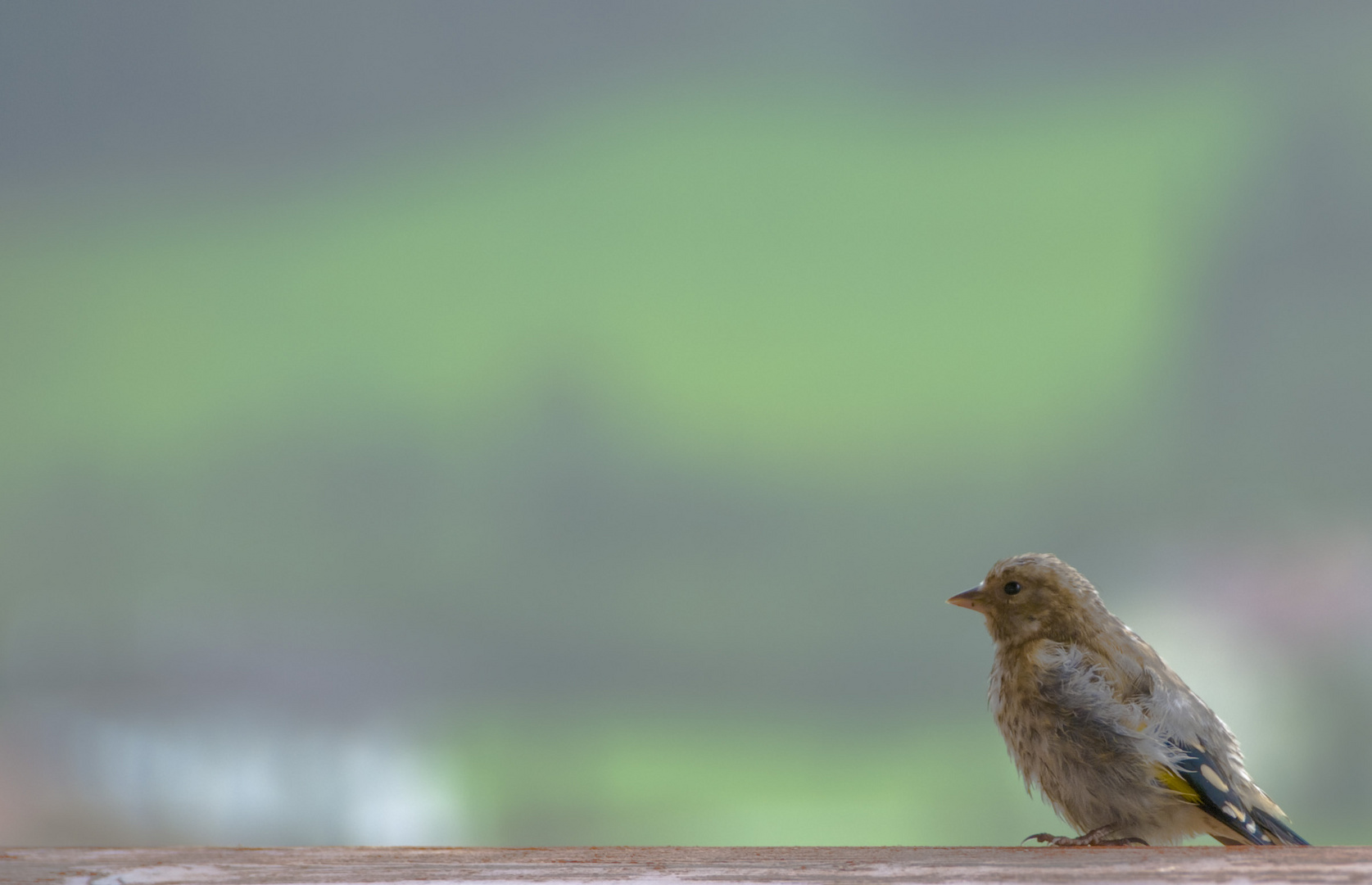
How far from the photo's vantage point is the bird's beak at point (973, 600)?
1.52 m

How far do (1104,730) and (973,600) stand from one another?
10.5 inches

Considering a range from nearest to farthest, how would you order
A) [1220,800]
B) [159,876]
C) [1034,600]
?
[159,876] → [1220,800] → [1034,600]

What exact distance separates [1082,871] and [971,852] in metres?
0.13

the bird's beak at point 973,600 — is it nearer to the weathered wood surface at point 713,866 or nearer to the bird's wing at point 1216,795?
the bird's wing at point 1216,795

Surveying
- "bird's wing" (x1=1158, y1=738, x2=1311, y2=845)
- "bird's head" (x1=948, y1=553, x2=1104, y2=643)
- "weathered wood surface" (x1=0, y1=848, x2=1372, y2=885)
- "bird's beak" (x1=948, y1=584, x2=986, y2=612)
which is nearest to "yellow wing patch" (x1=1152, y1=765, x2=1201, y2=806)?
"bird's wing" (x1=1158, y1=738, x2=1311, y2=845)

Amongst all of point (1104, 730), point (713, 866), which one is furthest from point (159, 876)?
point (1104, 730)

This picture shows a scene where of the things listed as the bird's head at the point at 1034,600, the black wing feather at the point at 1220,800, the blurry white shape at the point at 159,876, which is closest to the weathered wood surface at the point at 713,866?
the blurry white shape at the point at 159,876

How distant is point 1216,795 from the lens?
123 cm

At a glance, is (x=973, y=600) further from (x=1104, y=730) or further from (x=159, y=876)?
(x=159, y=876)

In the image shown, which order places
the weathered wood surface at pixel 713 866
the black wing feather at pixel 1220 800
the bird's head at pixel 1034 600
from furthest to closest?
the bird's head at pixel 1034 600
the black wing feather at pixel 1220 800
the weathered wood surface at pixel 713 866

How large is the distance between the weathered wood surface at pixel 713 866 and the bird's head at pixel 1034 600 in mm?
601

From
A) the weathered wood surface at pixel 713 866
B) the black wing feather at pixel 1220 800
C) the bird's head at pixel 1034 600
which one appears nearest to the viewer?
the weathered wood surface at pixel 713 866

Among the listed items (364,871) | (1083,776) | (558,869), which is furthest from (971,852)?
(1083,776)

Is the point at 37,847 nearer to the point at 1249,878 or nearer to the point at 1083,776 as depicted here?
the point at 1249,878
